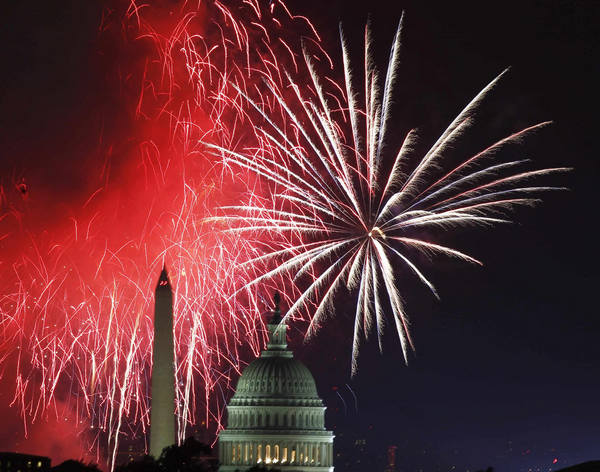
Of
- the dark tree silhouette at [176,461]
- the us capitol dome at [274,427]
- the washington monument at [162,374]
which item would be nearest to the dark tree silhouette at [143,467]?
the dark tree silhouette at [176,461]

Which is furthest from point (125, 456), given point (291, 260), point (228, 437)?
point (291, 260)

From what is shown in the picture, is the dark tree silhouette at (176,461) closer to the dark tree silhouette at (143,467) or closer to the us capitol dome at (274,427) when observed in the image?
the dark tree silhouette at (143,467)

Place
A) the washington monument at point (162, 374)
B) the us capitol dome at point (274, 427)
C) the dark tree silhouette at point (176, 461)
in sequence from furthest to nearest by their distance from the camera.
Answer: the us capitol dome at point (274, 427) → the washington monument at point (162, 374) → the dark tree silhouette at point (176, 461)

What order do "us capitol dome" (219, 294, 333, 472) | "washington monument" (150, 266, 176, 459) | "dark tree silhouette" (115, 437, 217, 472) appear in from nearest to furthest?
"dark tree silhouette" (115, 437, 217, 472), "washington monument" (150, 266, 176, 459), "us capitol dome" (219, 294, 333, 472)

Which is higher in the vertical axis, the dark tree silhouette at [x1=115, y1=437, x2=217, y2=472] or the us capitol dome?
the us capitol dome

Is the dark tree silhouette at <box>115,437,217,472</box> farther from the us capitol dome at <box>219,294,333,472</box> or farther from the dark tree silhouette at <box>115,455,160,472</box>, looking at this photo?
the us capitol dome at <box>219,294,333,472</box>

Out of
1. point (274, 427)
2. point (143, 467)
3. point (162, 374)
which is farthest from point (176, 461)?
point (274, 427)

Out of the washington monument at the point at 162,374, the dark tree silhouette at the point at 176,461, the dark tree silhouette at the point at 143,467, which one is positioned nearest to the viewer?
the dark tree silhouette at the point at 143,467

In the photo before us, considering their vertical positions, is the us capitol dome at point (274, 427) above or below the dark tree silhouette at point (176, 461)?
above

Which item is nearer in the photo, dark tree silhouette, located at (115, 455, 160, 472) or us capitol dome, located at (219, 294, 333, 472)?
dark tree silhouette, located at (115, 455, 160, 472)

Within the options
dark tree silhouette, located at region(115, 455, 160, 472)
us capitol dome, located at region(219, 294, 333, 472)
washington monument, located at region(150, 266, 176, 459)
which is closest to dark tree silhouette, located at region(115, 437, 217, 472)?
dark tree silhouette, located at region(115, 455, 160, 472)

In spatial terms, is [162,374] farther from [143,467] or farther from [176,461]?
[143,467]
